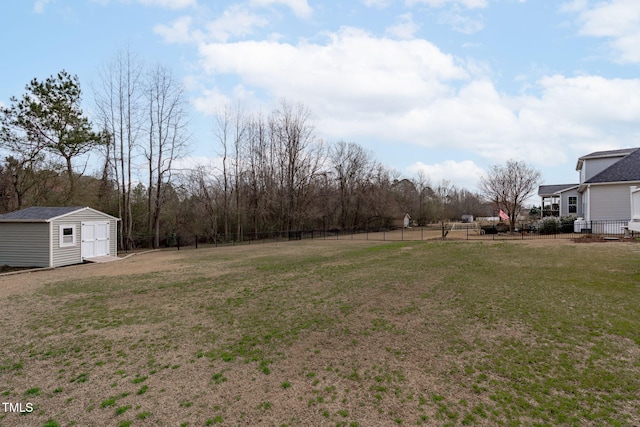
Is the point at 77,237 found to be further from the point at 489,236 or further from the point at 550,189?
the point at 550,189

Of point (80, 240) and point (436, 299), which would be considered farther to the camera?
point (80, 240)

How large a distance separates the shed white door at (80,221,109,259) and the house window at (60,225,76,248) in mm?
413

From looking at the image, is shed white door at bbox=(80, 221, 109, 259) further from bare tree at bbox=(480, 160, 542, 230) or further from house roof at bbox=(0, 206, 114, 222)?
bare tree at bbox=(480, 160, 542, 230)

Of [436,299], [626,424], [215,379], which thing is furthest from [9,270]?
[626,424]

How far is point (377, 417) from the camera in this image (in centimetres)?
304

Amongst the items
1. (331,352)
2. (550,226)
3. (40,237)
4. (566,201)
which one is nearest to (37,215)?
(40,237)

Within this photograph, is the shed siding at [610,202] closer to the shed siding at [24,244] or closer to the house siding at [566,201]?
the house siding at [566,201]

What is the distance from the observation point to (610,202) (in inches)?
749

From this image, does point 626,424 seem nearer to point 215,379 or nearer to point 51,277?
point 215,379

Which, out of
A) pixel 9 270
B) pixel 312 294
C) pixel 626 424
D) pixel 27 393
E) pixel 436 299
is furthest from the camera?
pixel 9 270

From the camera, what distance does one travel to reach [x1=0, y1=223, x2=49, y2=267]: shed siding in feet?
42.2

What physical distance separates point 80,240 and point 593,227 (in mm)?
27472

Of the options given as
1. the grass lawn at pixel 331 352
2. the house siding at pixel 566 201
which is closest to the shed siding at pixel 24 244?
the grass lawn at pixel 331 352

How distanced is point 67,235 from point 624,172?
29300mm
